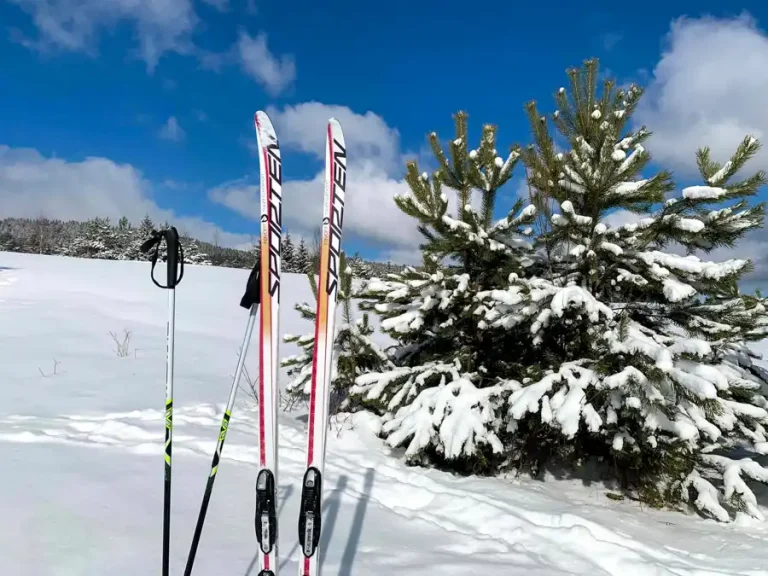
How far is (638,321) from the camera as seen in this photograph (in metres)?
4.47

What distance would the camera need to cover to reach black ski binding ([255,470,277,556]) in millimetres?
2055

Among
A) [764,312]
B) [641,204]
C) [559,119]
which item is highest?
[559,119]

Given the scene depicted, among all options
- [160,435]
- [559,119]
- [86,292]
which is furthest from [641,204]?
[86,292]

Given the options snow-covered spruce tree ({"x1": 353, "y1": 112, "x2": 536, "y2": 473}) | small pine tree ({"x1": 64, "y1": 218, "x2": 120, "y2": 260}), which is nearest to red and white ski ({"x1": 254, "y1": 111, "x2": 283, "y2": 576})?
snow-covered spruce tree ({"x1": 353, "y1": 112, "x2": 536, "y2": 473})

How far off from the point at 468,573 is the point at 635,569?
986mm

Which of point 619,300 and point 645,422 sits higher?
point 619,300

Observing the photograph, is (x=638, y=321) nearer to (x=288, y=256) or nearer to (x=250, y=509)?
(x=250, y=509)

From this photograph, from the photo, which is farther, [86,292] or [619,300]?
[86,292]

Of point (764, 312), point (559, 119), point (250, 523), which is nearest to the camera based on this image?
point (250, 523)

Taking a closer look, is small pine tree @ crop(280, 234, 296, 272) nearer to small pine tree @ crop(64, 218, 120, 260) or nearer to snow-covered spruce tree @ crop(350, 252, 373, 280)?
snow-covered spruce tree @ crop(350, 252, 373, 280)

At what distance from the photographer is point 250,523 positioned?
3.08 metres

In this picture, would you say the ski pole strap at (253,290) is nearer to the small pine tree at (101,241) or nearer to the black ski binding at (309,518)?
the black ski binding at (309,518)

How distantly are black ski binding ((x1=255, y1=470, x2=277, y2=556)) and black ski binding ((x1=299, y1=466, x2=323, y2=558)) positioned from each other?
16 cm

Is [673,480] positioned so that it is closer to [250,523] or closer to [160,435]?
[250,523]
